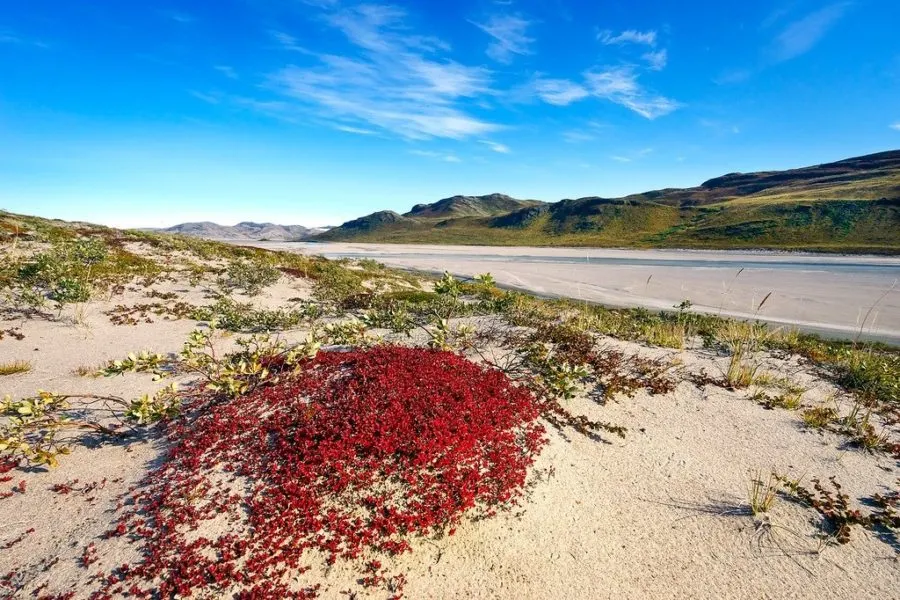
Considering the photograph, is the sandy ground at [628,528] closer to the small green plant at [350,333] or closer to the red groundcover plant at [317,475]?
the red groundcover plant at [317,475]

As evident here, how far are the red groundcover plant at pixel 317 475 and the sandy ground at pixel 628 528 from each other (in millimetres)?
321

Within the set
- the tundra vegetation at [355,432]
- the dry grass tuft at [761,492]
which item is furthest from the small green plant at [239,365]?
the dry grass tuft at [761,492]

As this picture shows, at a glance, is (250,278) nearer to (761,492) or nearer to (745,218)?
(761,492)

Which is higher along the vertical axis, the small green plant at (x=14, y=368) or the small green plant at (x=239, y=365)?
the small green plant at (x=239, y=365)

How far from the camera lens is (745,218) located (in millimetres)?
105312

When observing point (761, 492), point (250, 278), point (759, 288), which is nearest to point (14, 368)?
point (250, 278)

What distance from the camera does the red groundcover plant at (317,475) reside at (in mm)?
4406

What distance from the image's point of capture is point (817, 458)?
684 cm

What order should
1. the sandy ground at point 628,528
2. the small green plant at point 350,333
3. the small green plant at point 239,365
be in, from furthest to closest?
1. the small green plant at point 350,333
2. the small green plant at point 239,365
3. the sandy ground at point 628,528

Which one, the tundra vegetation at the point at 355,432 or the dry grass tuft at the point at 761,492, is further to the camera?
the dry grass tuft at the point at 761,492

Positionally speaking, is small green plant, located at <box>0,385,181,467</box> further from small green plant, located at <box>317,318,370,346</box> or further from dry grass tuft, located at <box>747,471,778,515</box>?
dry grass tuft, located at <box>747,471,778,515</box>

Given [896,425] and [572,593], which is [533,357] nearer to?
[572,593]

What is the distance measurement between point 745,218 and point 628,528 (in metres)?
126

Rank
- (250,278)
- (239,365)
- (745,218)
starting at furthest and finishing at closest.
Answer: (745,218)
(250,278)
(239,365)
